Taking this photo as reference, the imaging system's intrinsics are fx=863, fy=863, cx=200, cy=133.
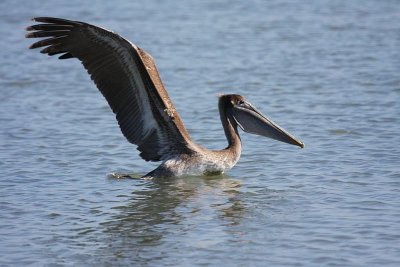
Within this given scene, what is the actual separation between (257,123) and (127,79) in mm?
1407

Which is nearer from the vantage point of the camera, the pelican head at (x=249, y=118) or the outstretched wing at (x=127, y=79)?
the outstretched wing at (x=127, y=79)

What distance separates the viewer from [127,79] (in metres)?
8.21

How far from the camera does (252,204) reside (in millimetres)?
7449

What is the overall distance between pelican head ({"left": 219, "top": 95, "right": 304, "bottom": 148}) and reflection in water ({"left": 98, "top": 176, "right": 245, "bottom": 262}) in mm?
615

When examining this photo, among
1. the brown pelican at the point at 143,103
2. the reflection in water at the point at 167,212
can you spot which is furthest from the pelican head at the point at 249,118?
the reflection in water at the point at 167,212

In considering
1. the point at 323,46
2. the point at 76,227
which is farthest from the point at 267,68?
the point at 76,227

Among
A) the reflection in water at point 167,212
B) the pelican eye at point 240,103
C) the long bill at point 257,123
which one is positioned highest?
the pelican eye at point 240,103

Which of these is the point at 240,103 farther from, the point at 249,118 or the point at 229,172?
the point at 229,172

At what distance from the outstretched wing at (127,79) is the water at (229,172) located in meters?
0.45

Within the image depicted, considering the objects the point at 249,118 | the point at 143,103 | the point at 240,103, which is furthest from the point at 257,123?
the point at 143,103

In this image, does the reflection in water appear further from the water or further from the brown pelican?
the brown pelican

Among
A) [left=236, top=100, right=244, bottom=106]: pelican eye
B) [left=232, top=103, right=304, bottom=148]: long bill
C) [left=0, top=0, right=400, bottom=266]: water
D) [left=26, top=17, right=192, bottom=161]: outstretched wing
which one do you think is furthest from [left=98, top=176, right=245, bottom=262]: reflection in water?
[left=236, top=100, right=244, bottom=106]: pelican eye

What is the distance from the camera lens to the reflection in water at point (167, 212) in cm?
648

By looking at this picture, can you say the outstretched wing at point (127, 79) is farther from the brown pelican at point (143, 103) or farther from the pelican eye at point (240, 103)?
the pelican eye at point (240, 103)
